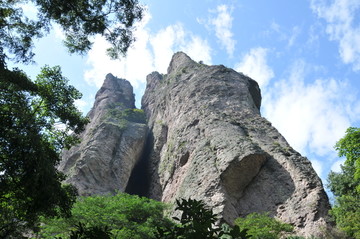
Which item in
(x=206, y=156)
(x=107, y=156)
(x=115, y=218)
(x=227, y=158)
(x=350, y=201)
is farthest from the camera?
(x=107, y=156)

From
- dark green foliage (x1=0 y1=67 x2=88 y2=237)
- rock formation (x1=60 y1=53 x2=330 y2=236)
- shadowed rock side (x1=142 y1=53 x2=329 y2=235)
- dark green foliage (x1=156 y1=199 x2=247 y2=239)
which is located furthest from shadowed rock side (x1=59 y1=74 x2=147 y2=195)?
dark green foliage (x1=156 y1=199 x2=247 y2=239)

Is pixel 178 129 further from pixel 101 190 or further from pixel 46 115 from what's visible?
pixel 46 115

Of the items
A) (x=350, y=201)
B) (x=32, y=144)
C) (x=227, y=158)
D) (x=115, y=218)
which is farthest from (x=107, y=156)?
(x=32, y=144)

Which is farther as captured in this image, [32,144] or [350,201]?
[350,201]

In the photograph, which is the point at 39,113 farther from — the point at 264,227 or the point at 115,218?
the point at 264,227

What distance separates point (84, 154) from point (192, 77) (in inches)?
607

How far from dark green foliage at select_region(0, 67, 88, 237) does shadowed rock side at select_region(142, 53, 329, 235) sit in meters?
11.3

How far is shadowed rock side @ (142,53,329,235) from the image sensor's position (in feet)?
64.5

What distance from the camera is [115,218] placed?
16578 mm

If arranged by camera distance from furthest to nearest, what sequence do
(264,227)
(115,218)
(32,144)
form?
1. (115,218)
2. (264,227)
3. (32,144)

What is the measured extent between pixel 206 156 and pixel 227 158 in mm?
2515

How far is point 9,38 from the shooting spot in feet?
36.8

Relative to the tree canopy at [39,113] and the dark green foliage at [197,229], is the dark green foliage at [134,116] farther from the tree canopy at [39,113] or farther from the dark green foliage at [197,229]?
the dark green foliage at [197,229]

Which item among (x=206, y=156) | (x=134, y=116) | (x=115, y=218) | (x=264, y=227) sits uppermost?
(x=134, y=116)
